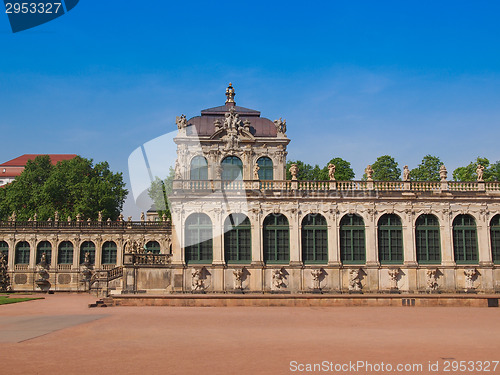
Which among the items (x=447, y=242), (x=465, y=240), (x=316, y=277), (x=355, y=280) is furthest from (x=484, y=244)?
Result: (x=316, y=277)

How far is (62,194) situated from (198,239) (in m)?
36.1

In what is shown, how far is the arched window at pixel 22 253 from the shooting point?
176 ft

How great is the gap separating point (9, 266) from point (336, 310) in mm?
40192

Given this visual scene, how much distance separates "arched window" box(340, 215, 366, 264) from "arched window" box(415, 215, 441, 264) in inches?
160

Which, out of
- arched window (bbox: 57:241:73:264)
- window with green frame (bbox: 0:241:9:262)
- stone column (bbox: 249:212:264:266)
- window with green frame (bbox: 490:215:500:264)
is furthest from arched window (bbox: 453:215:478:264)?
window with green frame (bbox: 0:241:9:262)

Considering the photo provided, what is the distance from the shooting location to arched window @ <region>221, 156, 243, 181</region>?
43469mm

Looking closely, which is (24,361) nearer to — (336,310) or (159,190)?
(336,310)

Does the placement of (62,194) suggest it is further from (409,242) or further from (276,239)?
(409,242)

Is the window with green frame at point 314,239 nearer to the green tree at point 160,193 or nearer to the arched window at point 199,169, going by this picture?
the arched window at point 199,169

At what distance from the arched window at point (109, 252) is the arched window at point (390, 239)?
30.1 metres

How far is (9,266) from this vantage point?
52.9m

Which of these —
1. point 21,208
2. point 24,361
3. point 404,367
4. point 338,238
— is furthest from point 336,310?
point 21,208

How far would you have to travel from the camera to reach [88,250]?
54094 mm

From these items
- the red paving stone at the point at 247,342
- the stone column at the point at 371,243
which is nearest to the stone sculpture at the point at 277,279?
the stone column at the point at 371,243
